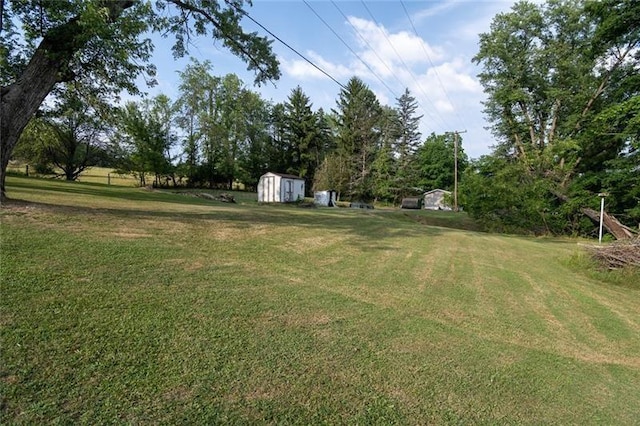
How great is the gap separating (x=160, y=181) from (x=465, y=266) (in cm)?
3379

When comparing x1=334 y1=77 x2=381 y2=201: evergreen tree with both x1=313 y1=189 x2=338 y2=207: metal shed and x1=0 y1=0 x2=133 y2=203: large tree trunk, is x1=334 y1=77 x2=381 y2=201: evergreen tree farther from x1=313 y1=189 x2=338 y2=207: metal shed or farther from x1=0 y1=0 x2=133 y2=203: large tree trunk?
x1=0 y1=0 x2=133 y2=203: large tree trunk

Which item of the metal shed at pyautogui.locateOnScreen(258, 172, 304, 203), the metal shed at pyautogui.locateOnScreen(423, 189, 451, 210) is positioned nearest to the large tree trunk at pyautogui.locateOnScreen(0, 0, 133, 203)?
the metal shed at pyautogui.locateOnScreen(258, 172, 304, 203)

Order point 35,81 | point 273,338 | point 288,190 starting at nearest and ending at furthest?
point 273,338 < point 35,81 < point 288,190

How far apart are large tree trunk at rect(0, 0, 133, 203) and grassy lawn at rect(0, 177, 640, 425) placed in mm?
1353

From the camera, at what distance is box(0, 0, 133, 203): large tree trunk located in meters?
5.90

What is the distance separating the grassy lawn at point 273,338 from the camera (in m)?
2.18

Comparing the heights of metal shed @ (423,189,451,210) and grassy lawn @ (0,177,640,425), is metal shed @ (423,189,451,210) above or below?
above

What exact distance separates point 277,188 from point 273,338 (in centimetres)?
2362

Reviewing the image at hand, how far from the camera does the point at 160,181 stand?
34406 millimetres

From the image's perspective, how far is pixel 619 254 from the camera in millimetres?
8258

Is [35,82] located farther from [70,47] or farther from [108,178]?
[108,178]

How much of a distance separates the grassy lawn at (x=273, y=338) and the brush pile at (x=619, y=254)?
8.17 ft

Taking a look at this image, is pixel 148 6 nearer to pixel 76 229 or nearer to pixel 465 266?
pixel 76 229

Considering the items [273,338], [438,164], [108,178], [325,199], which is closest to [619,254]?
[273,338]
